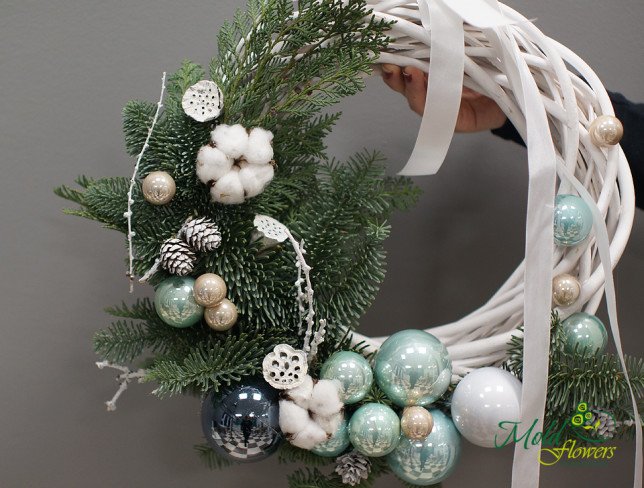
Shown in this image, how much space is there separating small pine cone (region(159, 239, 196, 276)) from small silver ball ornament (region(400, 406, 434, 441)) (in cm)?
26

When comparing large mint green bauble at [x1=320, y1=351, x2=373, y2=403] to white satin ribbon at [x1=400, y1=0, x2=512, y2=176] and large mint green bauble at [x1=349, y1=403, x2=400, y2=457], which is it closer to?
large mint green bauble at [x1=349, y1=403, x2=400, y2=457]

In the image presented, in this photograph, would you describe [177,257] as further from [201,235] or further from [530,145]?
[530,145]

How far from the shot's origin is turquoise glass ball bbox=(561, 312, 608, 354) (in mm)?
680

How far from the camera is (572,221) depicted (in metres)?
0.68

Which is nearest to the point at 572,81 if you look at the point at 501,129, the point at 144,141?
the point at 501,129

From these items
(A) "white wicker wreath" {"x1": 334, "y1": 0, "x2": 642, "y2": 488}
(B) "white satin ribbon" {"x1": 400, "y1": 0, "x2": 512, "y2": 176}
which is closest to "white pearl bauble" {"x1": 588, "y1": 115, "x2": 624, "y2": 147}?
(A) "white wicker wreath" {"x1": 334, "y1": 0, "x2": 642, "y2": 488}

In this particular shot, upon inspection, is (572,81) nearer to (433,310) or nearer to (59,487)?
(433,310)

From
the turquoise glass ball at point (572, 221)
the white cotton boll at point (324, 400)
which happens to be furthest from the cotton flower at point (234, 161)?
the turquoise glass ball at point (572, 221)

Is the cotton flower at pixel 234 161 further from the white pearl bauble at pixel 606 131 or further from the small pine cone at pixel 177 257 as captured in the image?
the white pearl bauble at pixel 606 131

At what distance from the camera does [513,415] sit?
64cm

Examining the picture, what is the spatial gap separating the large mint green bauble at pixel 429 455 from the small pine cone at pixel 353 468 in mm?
29

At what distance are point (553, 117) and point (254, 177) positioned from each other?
0.35 metres

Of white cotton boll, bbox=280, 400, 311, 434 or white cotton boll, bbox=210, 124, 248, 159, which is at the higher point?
white cotton boll, bbox=210, 124, 248, 159

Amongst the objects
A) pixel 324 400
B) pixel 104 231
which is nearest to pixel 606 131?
pixel 324 400
